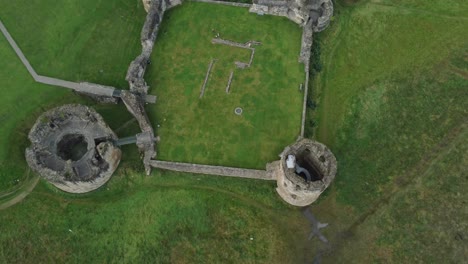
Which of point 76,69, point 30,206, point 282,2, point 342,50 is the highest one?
point 282,2

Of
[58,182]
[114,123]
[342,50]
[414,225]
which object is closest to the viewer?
[58,182]

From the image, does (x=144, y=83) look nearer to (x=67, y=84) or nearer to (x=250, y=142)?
(x=67, y=84)

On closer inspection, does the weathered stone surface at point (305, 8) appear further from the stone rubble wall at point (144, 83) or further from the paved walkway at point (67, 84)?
the paved walkway at point (67, 84)

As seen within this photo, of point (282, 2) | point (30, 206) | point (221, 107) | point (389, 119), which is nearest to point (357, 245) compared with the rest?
point (389, 119)

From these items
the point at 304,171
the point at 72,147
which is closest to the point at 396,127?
the point at 304,171

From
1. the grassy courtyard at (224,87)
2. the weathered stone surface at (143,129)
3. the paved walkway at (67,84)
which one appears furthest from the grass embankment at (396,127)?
the paved walkway at (67,84)

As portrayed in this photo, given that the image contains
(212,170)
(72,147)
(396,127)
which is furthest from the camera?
(396,127)

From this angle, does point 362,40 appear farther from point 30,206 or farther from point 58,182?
point 30,206
